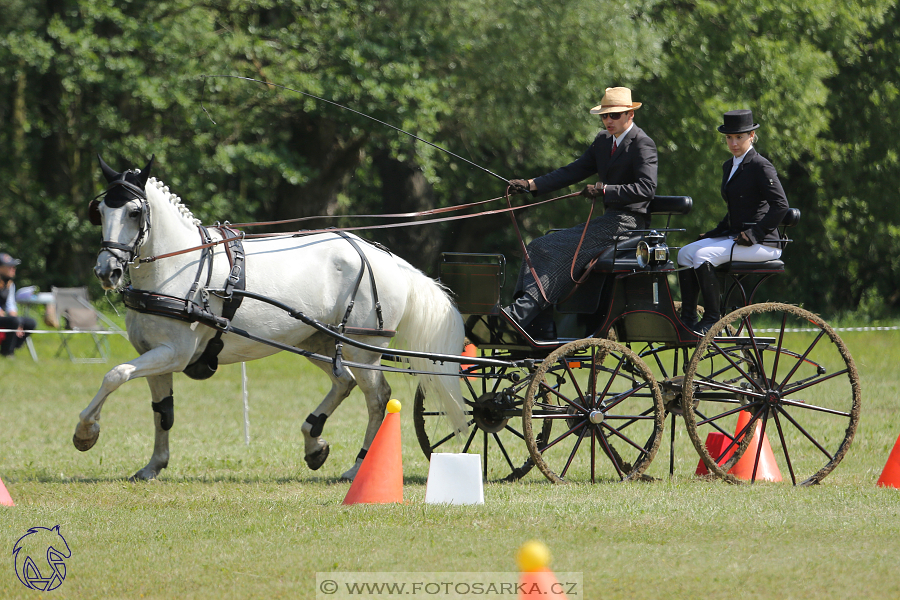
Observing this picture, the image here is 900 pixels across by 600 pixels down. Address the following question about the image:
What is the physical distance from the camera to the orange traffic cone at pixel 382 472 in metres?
5.94

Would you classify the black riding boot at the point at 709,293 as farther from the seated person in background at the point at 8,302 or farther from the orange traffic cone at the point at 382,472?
the seated person in background at the point at 8,302

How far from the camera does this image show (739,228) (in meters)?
7.13


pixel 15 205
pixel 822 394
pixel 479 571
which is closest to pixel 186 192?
pixel 15 205

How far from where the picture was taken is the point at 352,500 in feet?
19.6

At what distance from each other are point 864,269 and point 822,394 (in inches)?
513

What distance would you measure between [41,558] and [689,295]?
14.9ft

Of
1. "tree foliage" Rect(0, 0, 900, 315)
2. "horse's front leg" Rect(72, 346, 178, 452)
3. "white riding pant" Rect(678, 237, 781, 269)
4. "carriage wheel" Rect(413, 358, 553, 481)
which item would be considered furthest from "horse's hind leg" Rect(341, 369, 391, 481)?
"tree foliage" Rect(0, 0, 900, 315)

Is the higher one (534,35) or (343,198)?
(534,35)

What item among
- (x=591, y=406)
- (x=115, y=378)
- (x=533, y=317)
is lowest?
(x=591, y=406)

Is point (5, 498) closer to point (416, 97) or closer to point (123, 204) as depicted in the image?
point (123, 204)

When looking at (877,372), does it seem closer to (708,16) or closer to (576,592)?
(708,16)

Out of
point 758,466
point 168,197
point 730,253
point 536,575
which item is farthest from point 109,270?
point 758,466

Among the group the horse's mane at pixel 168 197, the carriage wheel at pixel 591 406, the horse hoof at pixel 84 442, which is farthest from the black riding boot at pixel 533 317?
the horse hoof at pixel 84 442

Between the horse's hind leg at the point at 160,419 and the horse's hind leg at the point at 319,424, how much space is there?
983 mm
